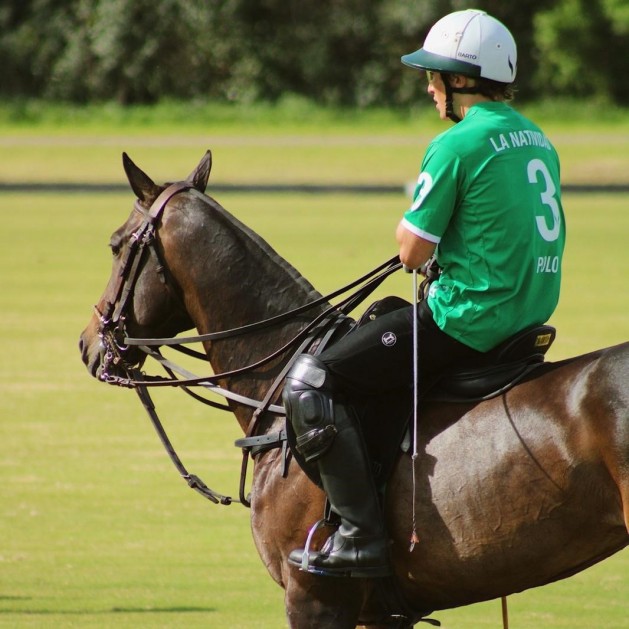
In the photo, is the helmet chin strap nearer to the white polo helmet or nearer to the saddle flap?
the white polo helmet

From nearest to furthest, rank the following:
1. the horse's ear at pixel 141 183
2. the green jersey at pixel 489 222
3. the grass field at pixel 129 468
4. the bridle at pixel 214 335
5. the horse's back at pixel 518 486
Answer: the horse's back at pixel 518 486
the green jersey at pixel 489 222
the bridle at pixel 214 335
the horse's ear at pixel 141 183
the grass field at pixel 129 468

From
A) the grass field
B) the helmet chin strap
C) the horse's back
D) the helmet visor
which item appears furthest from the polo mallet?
the grass field

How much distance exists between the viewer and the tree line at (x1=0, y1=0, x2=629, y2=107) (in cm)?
4709

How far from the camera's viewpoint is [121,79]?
1893 inches

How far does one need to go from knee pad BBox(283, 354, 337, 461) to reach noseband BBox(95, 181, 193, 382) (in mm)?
861

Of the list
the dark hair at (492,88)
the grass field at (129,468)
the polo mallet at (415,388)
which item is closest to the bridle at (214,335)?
the polo mallet at (415,388)

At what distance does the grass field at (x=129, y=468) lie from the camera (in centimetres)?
677

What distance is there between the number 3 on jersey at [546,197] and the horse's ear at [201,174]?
1.42m

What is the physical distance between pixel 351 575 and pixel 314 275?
14014 millimetres

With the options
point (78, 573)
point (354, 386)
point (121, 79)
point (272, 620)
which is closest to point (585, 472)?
point (354, 386)

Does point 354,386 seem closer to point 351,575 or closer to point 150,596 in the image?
point 351,575

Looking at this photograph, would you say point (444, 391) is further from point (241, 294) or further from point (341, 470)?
point (241, 294)

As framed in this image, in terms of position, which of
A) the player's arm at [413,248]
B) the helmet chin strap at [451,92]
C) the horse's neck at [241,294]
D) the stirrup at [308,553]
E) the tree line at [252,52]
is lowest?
the tree line at [252,52]

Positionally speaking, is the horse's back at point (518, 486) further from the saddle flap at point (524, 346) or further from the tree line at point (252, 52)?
the tree line at point (252, 52)
